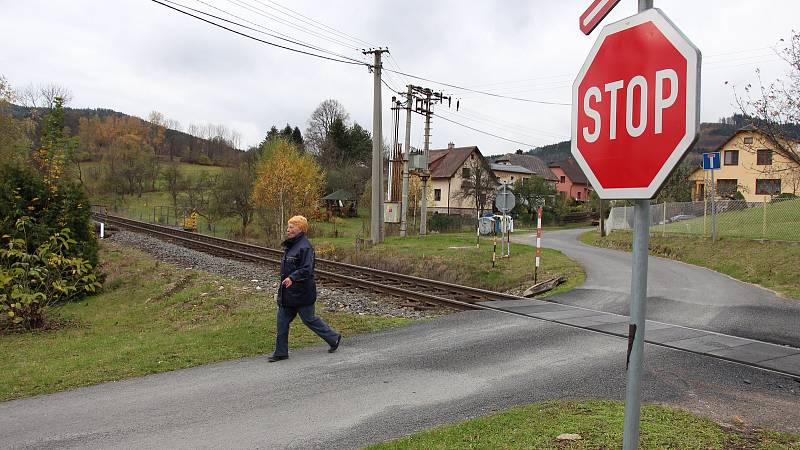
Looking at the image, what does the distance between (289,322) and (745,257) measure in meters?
15.1

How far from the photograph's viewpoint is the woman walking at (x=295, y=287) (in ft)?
23.8

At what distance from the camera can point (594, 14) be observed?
227 centimetres

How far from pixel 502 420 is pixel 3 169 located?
13569 millimetres

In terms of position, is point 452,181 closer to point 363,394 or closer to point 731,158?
point 731,158

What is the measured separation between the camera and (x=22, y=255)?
10047 millimetres

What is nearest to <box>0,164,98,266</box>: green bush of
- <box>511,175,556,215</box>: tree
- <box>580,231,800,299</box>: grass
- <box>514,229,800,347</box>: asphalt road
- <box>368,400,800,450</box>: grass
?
<box>368,400,800,450</box>: grass

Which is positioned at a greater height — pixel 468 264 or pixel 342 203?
pixel 342 203

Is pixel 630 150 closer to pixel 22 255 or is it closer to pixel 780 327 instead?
pixel 780 327

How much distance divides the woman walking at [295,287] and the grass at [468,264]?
7752 millimetres

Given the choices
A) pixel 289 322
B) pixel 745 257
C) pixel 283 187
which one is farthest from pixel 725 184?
pixel 289 322

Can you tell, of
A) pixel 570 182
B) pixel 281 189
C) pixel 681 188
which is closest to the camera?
pixel 281 189

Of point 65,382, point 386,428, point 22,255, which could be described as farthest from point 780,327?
point 22,255

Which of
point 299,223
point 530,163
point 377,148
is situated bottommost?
point 299,223

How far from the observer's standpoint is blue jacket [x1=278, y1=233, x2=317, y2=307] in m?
7.27
